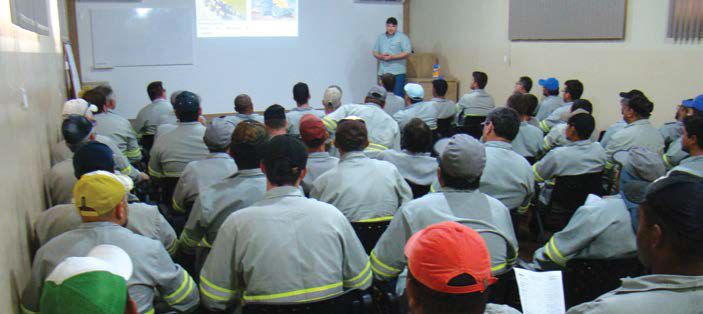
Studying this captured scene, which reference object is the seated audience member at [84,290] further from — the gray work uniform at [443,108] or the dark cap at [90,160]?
the gray work uniform at [443,108]

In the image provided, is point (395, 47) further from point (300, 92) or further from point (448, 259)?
point (448, 259)

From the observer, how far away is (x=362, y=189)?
2.89 m

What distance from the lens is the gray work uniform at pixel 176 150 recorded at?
4.16m

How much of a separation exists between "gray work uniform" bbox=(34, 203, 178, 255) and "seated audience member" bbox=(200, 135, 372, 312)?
0.51 metres

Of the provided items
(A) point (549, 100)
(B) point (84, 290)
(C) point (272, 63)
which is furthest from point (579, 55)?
(B) point (84, 290)

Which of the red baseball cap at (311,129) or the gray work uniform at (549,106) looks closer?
the red baseball cap at (311,129)

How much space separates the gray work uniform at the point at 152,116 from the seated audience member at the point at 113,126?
62cm

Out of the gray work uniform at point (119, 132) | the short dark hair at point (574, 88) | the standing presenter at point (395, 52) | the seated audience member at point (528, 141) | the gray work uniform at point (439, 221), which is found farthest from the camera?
the standing presenter at point (395, 52)

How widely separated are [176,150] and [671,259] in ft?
11.3

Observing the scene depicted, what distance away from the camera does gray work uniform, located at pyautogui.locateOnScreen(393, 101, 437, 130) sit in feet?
19.3

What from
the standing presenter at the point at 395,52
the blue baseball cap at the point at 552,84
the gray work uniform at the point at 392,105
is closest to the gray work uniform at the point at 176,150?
the gray work uniform at the point at 392,105

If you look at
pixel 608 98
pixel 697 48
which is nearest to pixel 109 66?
pixel 608 98

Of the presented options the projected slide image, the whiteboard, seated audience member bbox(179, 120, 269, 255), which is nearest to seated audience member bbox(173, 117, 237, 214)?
seated audience member bbox(179, 120, 269, 255)

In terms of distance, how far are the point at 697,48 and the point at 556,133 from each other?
1.93m
